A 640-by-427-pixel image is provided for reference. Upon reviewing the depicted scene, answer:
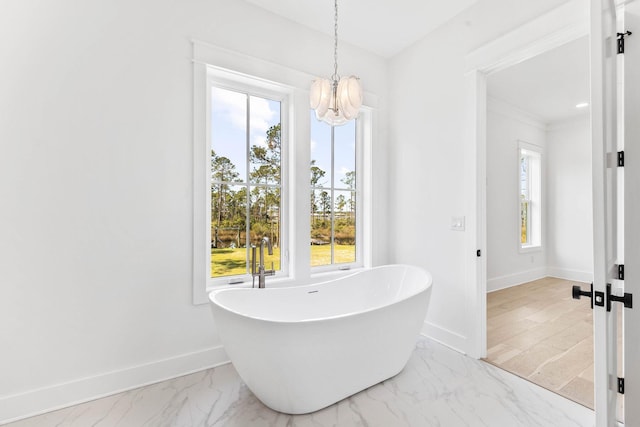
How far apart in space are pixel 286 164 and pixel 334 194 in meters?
0.63

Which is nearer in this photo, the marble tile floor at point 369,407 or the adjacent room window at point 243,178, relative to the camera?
the marble tile floor at point 369,407

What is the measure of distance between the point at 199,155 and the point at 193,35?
884 millimetres

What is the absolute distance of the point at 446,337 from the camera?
8.39 ft

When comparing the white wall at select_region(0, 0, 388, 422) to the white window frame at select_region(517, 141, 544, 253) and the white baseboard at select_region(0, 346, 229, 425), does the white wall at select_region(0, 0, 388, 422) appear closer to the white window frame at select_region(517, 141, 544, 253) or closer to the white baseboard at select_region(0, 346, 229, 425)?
the white baseboard at select_region(0, 346, 229, 425)

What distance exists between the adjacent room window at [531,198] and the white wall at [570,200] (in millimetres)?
239

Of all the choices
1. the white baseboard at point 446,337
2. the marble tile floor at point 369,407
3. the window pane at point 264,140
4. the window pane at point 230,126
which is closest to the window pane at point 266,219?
the window pane at point 264,140

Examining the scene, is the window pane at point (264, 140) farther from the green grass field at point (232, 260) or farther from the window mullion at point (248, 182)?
the green grass field at point (232, 260)

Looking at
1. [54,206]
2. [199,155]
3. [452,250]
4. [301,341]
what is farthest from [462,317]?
[54,206]

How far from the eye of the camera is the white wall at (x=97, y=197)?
1.66 meters

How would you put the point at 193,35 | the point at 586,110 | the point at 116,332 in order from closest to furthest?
the point at 116,332 → the point at 193,35 → the point at 586,110

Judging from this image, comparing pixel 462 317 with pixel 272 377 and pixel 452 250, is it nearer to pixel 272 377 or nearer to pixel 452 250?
pixel 452 250

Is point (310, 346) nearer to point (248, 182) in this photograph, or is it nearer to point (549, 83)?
point (248, 182)

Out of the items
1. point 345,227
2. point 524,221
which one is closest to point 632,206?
point 345,227

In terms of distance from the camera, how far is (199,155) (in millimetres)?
2180
